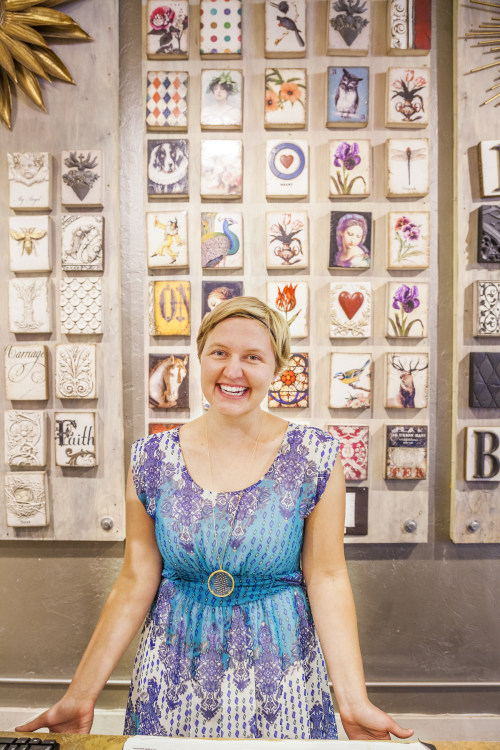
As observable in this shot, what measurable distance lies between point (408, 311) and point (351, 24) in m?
1.13

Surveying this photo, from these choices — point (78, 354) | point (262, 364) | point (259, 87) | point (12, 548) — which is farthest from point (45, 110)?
point (12, 548)

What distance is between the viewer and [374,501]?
198cm

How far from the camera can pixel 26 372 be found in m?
1.98

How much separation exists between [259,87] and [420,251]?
906 mm

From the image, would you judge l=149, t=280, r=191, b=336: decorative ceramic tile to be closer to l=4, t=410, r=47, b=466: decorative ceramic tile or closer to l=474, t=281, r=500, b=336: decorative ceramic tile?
l=4, t=410, r=47, b=466: decorative ceramic tile

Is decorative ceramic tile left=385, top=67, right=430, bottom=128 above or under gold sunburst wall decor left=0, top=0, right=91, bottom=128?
under

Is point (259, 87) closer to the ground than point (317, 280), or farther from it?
farther from it

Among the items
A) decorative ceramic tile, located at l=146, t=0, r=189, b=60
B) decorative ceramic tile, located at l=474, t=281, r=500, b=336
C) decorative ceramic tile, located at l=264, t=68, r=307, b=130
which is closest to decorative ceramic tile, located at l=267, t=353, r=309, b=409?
decorative ceramic tile, located at l=474, t=281, r=500, b=336

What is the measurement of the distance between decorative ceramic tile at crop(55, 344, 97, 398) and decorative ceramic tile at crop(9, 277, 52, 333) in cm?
12

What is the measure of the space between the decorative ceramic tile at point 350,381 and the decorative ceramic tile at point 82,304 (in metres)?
0.96

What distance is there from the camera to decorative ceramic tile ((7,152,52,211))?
1.94m

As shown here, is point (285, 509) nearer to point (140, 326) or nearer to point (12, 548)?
point (140, 326)

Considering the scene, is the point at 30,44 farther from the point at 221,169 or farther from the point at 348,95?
the point at 348,95

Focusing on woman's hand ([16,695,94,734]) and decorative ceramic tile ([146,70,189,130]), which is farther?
decorative ceramic tile ([146,70,189,130])
